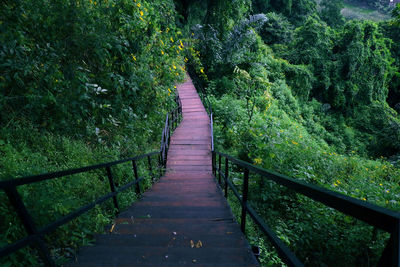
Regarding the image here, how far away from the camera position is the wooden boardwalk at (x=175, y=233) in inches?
78.9

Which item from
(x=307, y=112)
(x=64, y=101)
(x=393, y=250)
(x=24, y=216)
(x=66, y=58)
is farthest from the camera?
(x=307, y=112)

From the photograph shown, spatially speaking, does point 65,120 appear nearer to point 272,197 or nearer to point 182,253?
point 182,253

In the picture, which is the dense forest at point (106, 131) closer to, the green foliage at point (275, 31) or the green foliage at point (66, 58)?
the green foliage at point (66, 58)

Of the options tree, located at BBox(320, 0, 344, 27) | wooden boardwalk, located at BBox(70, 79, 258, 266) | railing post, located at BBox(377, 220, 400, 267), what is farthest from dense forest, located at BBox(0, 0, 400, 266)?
tree, located at BBox(320, 0, 344, 27)

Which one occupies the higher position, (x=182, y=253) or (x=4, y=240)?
(x=4, y=240)

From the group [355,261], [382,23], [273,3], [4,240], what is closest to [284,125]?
[355,261]

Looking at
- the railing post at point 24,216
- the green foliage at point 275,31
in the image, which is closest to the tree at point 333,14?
the green foliage at point 275,31

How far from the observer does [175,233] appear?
8.45 ft

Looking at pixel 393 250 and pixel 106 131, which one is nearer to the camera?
pixel 393 250

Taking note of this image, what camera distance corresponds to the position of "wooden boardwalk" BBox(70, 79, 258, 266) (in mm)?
2004

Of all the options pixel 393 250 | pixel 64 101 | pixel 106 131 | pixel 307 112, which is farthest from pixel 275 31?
pixel 393 250

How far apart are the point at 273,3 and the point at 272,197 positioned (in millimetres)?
30799

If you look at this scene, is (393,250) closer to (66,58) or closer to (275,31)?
(66,58)

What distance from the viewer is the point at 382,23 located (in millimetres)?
26891
